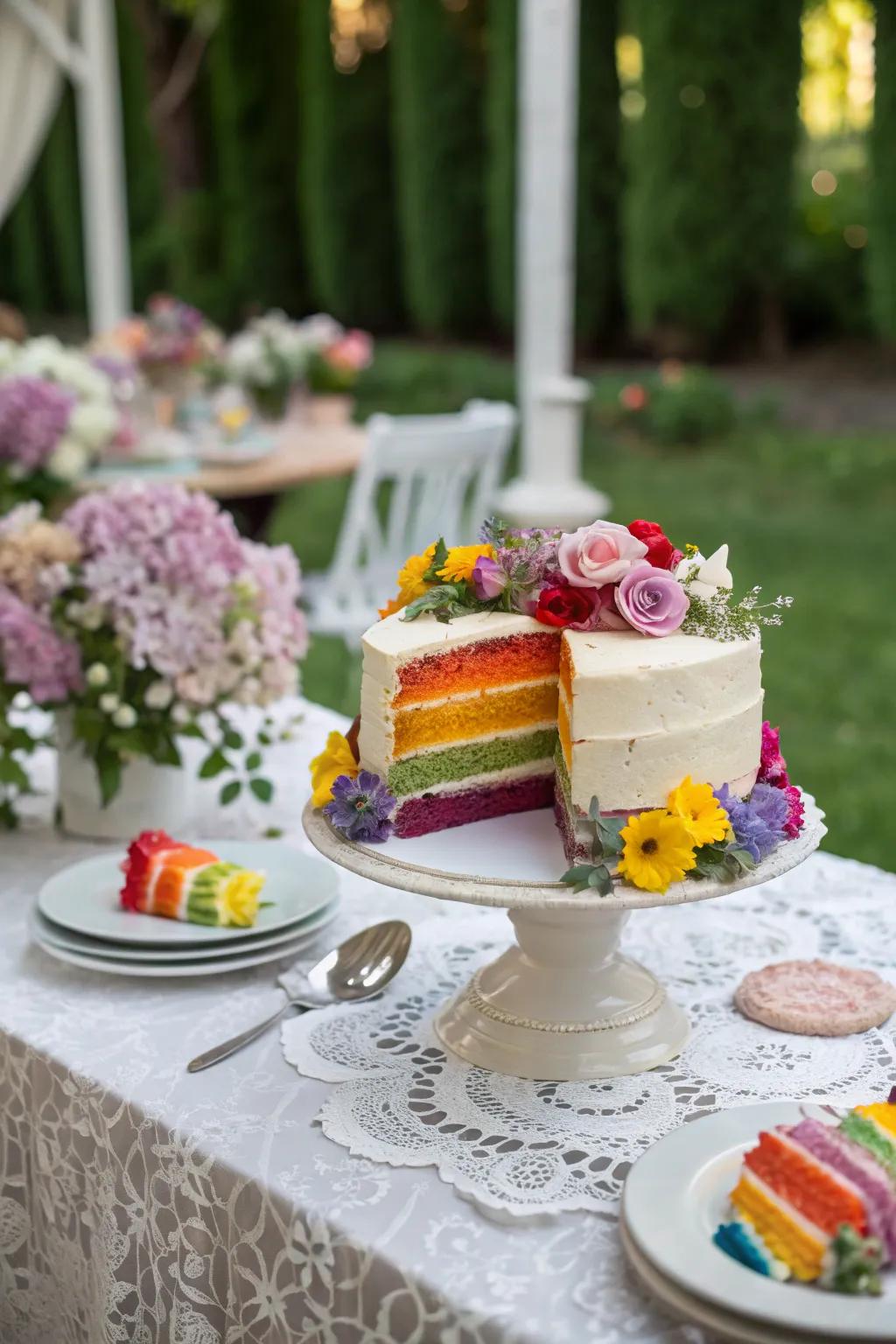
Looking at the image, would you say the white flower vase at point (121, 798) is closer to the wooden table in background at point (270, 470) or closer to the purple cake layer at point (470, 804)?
the purple cake layer at point (470, 804)

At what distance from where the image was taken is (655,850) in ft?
4.42

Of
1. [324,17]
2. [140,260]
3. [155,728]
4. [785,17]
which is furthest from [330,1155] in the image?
[140,260]

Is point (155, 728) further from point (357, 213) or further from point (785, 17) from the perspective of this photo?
point (357, 213)

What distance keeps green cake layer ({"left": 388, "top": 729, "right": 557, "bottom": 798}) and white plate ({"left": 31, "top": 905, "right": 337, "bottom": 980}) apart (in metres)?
0.26

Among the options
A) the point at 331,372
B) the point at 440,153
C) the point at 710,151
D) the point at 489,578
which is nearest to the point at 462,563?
the point at 489,578

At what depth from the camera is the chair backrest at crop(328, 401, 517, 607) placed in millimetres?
4176

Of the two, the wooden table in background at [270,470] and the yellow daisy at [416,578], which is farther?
the wooden table in background at [270,470]

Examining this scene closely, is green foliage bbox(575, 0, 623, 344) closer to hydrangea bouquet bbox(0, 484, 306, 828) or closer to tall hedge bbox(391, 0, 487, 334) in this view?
tall hedge bbox(391, 0, 487, 334)

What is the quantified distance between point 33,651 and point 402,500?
8.63 feet

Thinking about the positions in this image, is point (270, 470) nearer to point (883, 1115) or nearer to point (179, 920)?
point (179, 920)

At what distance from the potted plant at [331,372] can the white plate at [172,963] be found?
12.3ft

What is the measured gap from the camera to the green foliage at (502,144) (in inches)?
374

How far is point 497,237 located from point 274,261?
9.42 feet

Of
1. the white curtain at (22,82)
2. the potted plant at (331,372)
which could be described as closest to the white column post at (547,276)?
the potted plant at (331,372)
